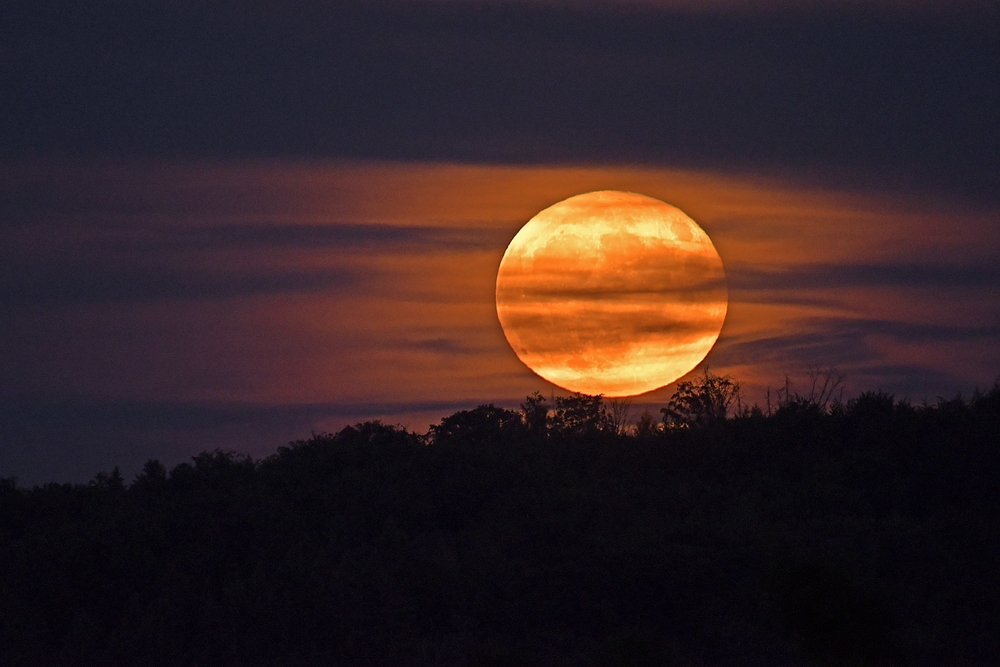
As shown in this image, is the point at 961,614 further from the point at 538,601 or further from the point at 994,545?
the point at 538,601

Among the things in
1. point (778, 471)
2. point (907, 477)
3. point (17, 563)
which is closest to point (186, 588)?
point (17, 563)

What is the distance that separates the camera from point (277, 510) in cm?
4794

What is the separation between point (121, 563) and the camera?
44.6 meters

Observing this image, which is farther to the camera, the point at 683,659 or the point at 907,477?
the point at 907,477

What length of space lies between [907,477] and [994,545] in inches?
232

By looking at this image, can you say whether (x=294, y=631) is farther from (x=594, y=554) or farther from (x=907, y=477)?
(x=907, y=477)

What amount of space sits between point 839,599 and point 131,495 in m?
34.8

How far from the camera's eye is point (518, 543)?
43812 millimetres

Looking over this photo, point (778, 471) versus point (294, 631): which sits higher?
point (778, 471)

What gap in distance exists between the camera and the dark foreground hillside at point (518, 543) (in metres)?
38.0

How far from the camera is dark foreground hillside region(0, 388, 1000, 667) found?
3800cm

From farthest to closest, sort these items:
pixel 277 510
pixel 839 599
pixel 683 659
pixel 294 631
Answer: pixel 277 510, pixel 294 631, pixel 683 659, pixel 839 599

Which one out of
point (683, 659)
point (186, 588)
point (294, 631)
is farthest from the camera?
point (186, 588)

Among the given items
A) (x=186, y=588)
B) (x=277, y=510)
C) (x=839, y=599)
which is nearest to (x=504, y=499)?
(x=277, y=510)
